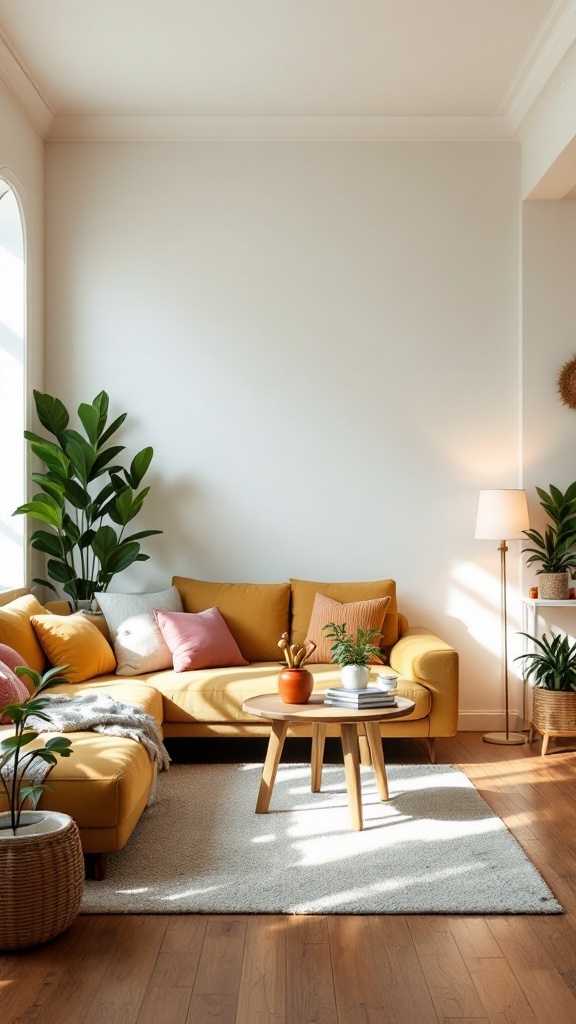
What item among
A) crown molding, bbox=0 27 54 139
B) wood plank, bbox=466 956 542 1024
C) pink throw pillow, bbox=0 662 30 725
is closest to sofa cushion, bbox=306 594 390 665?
pink throw pillow, bbox=0 662 30 725

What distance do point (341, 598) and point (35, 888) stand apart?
291 centimetres

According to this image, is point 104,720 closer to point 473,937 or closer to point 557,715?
point 473,937

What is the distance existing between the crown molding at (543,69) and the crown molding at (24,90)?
2.58m

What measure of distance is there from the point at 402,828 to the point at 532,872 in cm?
63

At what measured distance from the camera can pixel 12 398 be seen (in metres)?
5.41

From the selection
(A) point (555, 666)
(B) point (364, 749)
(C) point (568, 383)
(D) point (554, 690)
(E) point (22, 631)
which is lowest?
(B) point (364, 749)

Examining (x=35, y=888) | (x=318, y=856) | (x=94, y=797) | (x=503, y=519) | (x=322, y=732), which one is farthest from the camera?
(x=503, y=519)

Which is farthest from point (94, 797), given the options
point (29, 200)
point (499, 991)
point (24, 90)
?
point (24, 90)

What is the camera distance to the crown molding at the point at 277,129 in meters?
5.60

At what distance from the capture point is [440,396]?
5.71 meters

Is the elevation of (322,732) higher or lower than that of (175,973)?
higher

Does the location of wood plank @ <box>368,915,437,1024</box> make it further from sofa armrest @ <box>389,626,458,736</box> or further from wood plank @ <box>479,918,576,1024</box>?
sofa armrest @ <box>389,626,458,736</box>

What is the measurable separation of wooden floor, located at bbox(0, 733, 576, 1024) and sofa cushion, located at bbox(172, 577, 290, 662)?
247 cm

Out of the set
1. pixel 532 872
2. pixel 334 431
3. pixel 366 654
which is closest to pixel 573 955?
pixel 532 872
